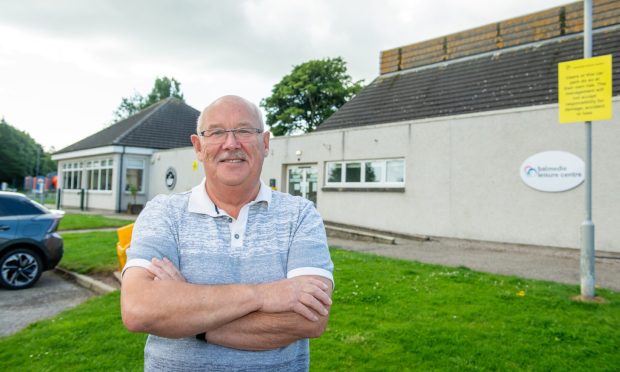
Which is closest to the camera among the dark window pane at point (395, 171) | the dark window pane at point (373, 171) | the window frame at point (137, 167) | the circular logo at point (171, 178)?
the dark window pane at point (395, 171)

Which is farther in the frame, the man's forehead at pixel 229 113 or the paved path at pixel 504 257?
the paved path at pixel 504 257

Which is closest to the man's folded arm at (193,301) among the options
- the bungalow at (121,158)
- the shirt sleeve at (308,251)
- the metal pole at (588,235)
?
the shirt sleeve at (308,251)

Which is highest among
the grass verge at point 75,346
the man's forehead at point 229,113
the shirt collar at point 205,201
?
the man's forehead at point 229,113

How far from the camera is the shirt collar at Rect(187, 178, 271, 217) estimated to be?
2140mm

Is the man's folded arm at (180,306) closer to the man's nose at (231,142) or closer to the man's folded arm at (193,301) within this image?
the man's folded arm at (193,301)

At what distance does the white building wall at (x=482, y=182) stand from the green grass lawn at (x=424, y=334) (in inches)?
203

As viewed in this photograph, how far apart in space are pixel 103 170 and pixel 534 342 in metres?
26.4

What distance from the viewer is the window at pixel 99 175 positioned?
25.2 meters

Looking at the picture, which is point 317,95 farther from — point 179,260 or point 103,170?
point 179,260

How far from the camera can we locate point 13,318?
5.61 m

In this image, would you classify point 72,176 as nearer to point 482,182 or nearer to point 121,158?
point 121,158

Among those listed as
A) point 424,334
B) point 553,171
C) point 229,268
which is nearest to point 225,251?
point 229,268

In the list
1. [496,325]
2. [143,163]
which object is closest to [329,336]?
[496,325]

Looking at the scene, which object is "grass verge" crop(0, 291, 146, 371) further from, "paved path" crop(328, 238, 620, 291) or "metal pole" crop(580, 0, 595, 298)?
"paved path" crop(328, 238, 620, 291)
